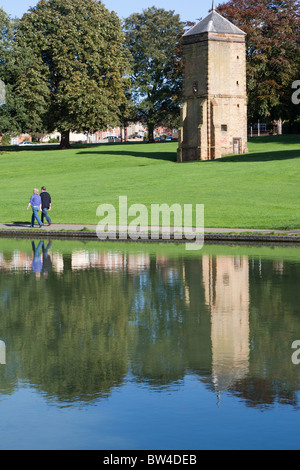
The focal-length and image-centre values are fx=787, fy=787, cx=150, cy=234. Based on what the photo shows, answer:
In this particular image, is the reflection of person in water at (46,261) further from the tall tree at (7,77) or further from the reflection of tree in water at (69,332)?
the tall tree at (7,77)

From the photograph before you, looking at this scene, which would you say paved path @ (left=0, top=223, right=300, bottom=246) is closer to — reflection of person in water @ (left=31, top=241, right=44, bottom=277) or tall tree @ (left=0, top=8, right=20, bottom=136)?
reflection of person in water @ (left=31, top=241, right=44, bottom=277)

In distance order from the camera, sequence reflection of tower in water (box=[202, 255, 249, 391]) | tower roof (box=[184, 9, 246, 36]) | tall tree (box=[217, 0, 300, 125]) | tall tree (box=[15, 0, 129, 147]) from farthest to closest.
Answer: tall tree (box=[15, 0, 129, 147]) → tall tree (box=[217, 0, 300, 125]) → tower roof (box=[184, 9, 246, 36]) → reflection of tower in water (box=[202, 255, 249, 391])

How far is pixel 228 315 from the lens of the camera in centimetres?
1327

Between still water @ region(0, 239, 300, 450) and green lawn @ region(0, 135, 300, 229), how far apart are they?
541 inches

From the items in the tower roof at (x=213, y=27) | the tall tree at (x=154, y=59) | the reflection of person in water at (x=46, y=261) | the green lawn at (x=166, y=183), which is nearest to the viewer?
the reflection of person in water at (x=46, y=261)

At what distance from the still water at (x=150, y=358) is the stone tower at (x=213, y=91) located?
50.7 metres

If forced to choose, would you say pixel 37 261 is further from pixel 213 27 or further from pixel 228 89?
pixel 228 89

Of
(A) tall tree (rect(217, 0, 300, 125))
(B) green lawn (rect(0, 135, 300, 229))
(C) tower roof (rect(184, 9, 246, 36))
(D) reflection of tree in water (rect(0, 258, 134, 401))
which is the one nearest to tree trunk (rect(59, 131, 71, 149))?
(B) green lawn (rect(0, 135, 300, 229))

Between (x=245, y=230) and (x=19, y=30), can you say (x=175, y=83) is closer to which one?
(x=19, y=30)

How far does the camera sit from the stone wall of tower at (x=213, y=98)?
6781 centimetres

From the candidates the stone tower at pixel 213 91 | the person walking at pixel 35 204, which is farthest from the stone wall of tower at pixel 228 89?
the person walking at pixel 35 204

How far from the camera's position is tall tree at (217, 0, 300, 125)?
3287 inches

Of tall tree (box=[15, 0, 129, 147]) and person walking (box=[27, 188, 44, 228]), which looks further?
tall tree (box=[15, 0, 129, 147])
